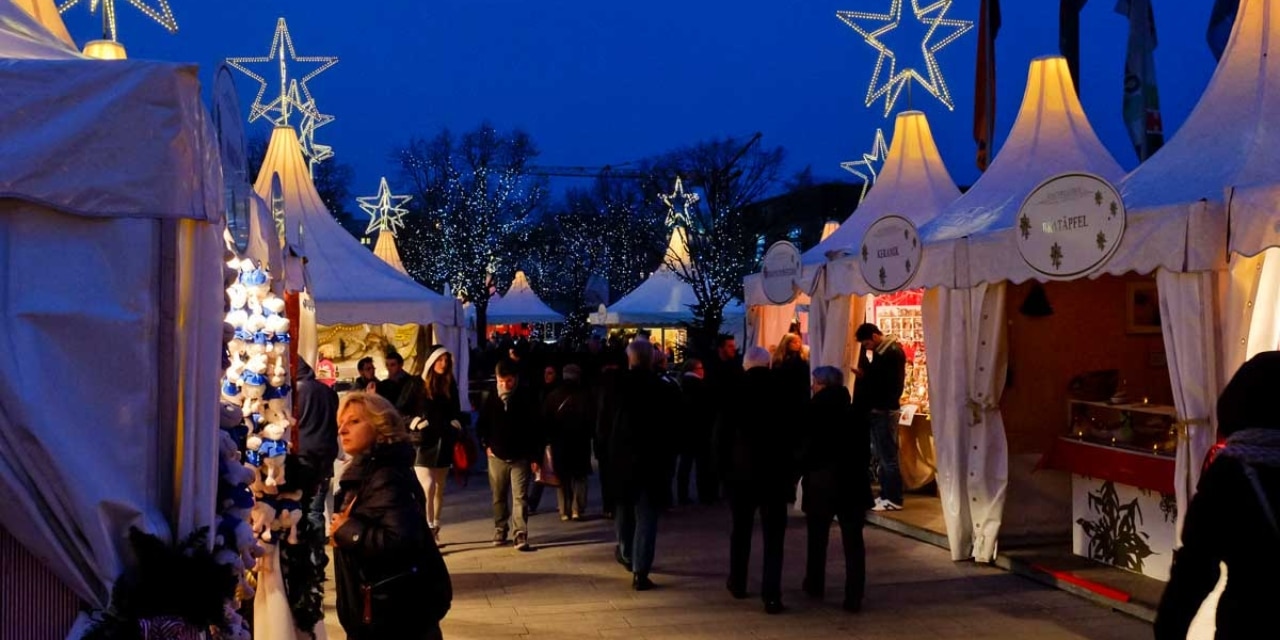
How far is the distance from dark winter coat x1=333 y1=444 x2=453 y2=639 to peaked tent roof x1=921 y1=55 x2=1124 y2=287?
19.2ft

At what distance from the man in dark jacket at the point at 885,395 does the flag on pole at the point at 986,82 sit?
193 inches

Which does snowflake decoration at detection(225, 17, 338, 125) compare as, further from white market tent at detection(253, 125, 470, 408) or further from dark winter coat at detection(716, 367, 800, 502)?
dark winter coat at detection(716, 367, 800, 502)

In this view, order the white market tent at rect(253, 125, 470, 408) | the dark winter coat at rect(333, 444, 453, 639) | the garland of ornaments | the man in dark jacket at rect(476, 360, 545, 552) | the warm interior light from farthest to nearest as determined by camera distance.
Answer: the white market tent at rect(253, 125, 470, 408)
the man in dark jacket at rect(476, 360, 545, 552)
the warm interior light
the garland of ornaments
the dark winter coat at rect(333, 444, 453, 639)

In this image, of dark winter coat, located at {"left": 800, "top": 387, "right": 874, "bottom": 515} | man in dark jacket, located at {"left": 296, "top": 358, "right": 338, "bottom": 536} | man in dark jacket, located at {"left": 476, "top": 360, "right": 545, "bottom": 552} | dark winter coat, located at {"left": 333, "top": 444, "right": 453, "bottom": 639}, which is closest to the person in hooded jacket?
dark winter coat, located at {"left": 333, "top": 444, "right": 453, "bottom": 639}

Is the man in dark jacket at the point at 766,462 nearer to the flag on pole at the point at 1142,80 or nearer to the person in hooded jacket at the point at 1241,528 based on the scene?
the person in hooded jacket at the point at 1241,528

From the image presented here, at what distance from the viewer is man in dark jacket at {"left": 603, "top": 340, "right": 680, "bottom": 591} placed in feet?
27.8

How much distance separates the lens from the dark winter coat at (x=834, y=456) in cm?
777

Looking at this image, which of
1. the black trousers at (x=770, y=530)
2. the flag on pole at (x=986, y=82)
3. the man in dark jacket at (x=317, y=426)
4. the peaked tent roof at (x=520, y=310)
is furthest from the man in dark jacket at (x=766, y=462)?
the peaked tent roof at (x=520, y=310)

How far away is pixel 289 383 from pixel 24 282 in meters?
3.20

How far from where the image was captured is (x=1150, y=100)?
15.4 metres

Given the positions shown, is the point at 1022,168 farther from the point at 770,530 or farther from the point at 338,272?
the point at 338,272

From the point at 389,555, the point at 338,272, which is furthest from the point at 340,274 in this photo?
the point at 389,555

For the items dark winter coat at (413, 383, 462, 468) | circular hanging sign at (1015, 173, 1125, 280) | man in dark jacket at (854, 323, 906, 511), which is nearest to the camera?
circular hanging sign at (1015, 173, 1125, 280)

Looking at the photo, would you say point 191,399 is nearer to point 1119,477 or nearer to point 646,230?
point 1119,477
